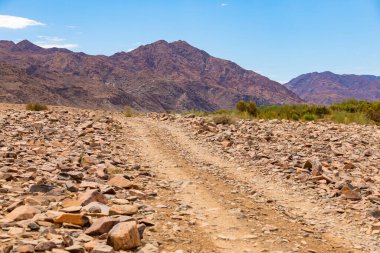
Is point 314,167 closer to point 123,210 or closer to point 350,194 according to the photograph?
point 350,194

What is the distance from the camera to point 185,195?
28.0ft

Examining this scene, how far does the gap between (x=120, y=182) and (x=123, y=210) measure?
7.01 feet

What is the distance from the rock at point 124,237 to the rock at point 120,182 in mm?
3111

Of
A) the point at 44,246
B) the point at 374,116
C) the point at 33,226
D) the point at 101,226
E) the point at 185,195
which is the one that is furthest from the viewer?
the point at 374,116

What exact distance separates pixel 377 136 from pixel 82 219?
15.7 meters

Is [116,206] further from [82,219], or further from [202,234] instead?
[202,234]

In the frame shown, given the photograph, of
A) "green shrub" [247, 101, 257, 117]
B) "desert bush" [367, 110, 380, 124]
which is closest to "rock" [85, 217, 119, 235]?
"desert bush" [367, 110, 380, 124]

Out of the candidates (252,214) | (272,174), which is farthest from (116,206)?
(272,174)

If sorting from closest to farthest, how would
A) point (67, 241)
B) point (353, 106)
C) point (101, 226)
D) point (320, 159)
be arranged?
point (67, 241)
point (101, 226)
point (320, 159)
point (353, 106)

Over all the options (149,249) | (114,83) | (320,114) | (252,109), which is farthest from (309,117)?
(114,83)

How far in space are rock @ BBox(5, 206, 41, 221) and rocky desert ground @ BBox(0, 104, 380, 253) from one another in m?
0.02

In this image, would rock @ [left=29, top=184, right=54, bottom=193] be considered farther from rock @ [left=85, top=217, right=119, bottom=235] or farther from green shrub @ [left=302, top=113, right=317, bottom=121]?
green shrub @ [left=302, top=113, right=317, bottom=121]

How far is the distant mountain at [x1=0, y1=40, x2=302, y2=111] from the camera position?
330ft

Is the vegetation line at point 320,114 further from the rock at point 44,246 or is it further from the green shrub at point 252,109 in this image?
the rock at point 44,246
